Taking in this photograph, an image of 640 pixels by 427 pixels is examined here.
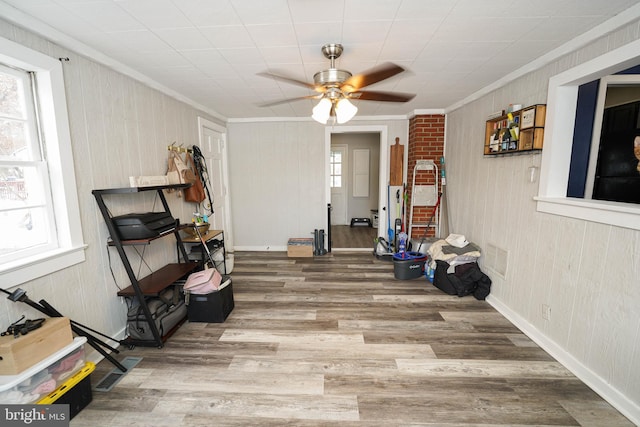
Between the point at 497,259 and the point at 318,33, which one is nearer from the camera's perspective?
the point at 318,33

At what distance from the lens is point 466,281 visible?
2975mm

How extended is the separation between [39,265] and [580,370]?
3.71 meters

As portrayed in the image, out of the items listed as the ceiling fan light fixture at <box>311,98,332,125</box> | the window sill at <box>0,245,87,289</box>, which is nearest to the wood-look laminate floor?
the window sill at <box>0,245,87,289</box>

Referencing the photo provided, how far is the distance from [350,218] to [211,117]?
4.46 m

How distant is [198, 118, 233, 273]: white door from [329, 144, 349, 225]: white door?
3280mm

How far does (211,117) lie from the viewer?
410 centimetres

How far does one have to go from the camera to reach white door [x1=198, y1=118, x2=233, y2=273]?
12.8 ft

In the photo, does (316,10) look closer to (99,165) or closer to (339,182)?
(99,165)

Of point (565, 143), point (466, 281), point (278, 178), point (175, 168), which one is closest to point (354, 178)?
point (278, 178)

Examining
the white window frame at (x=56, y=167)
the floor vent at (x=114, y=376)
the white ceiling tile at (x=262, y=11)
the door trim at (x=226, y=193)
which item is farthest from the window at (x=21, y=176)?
the door trim at (x=226, y=193)

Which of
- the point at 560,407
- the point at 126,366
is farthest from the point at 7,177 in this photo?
the point at 560,407

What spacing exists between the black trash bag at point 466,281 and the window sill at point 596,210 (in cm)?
102

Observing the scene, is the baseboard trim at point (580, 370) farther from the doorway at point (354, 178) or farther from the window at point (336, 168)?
the window at point (336, 168)

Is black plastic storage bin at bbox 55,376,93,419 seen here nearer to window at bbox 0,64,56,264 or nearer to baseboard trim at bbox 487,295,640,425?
window at bbox 0,64,56,264
